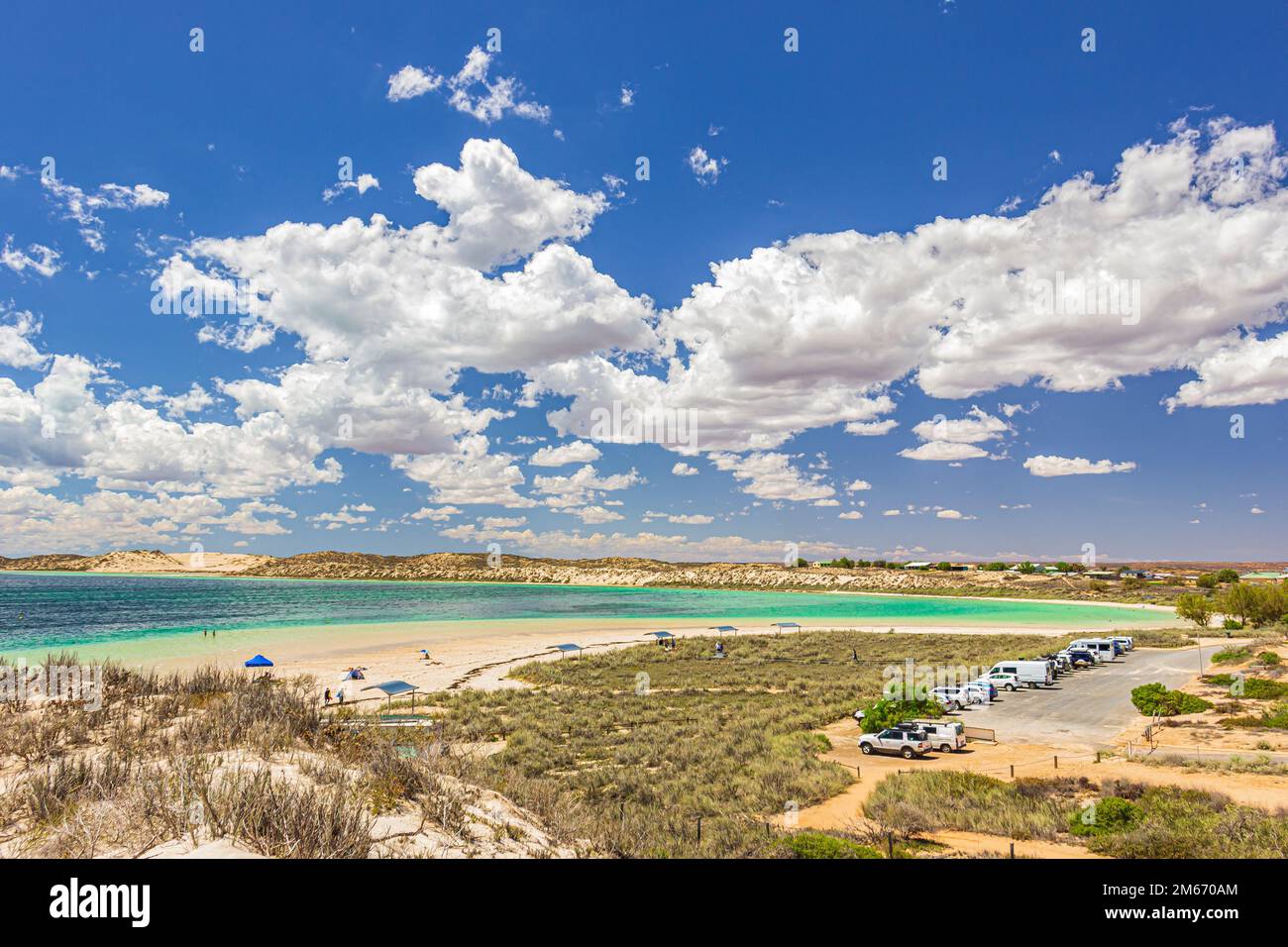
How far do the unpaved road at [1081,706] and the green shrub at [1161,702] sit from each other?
2.74ft

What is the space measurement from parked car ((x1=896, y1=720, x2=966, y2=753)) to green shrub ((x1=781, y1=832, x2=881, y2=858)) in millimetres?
14101

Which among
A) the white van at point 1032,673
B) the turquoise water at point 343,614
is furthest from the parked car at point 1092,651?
A: the turquoise water at point 343,614

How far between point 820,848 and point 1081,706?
30078mm

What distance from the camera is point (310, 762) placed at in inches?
420

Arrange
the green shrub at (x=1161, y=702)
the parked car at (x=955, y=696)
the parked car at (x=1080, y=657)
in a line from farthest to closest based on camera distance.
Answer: the parked car at (x=1080, y=657) → the parked car at (x=955, y=696) → the green shrub at (x=1161, y=702)

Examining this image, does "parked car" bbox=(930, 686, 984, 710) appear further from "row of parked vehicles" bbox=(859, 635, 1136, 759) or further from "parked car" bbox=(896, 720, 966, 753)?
"parked car" bbox=(896, 720, 966, 753)

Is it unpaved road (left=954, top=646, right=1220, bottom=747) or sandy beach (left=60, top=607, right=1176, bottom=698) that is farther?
sandy beach (left=60, top=607, right=1176, bottom=698)

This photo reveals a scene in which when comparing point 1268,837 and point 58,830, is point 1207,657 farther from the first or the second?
point 58,830

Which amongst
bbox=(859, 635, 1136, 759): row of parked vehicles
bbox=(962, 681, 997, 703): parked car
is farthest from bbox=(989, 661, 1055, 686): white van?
bbox=(962, 681, 997, 703): parked car

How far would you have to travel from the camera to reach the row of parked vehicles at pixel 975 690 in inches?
973

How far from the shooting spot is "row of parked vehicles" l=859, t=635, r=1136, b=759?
81.0 feet

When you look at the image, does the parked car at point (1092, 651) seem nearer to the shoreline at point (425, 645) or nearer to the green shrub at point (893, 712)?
the shoreline at point (425, 645)
